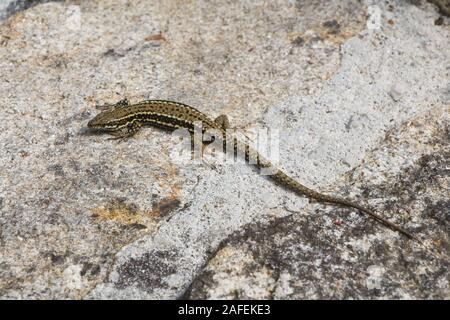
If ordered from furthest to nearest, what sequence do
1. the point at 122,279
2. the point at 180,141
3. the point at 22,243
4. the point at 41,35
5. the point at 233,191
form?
the point at 41,35
the point at 180,141
the point at 233,191
the point at 22,243
the point at 122,279

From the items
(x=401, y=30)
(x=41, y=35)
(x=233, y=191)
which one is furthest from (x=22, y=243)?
(x=401, y=30)

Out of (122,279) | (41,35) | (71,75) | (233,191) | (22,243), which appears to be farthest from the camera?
(41,35)

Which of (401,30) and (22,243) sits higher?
(401,30)

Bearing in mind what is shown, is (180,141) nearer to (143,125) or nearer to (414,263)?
(143,125)

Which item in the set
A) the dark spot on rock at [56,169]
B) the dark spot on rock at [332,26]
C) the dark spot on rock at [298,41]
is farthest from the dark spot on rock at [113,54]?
the dark spot on rock at [332,26]

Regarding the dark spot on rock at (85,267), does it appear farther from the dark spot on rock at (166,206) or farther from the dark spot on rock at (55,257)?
the dark spot on rock at (166,206)

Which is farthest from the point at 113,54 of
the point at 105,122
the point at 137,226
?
the point at 137,226

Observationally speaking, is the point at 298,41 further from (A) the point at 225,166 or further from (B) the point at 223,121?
(A) the point at 225,166

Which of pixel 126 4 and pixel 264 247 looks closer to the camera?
pixel 264 247
